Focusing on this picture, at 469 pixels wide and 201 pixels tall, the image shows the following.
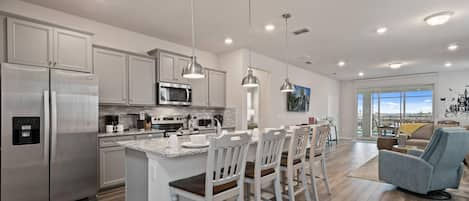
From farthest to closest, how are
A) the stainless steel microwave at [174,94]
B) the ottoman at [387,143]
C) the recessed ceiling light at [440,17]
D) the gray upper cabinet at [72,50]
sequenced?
the ottoman at [387,143] → the stainless steel microwave at [174,94] → the recessed ceiling light at [440,17] → the gray upper cabinet at [72,50]

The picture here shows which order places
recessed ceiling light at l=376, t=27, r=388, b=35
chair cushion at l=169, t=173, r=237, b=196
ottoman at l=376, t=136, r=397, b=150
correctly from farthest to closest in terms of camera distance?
ottoman at l=376, t=136, r=397, b=150 → recessed ceiling light at l=376, t=27, r=388, b=35 → chair cushion at l=169, t=173, r=237, b=196

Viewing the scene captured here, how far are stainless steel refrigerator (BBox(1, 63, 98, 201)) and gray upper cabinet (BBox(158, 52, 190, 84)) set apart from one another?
132 cm

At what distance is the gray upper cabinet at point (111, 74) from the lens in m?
3.70

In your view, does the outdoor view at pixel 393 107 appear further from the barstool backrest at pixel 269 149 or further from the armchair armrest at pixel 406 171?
the barstool backrest at pixel 269 149

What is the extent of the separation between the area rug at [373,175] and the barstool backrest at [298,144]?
218cm

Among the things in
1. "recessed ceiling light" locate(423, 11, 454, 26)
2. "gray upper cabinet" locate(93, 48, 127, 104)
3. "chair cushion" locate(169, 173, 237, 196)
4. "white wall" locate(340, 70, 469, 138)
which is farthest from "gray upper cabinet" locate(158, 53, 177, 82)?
"white wall" locate(340, 70, 469, 138)

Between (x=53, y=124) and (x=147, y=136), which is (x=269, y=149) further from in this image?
(x=53, y=124)

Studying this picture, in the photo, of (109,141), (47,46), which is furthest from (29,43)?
(109,141)

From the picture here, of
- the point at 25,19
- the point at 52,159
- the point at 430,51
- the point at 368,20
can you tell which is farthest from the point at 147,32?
the point at 430,51

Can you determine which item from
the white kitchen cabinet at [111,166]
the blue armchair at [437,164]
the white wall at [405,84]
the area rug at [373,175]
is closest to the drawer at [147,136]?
the white kitchen cabinet at [111,166]

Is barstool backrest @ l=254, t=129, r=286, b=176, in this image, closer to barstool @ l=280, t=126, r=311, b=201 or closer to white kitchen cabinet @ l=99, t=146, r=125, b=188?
barstool @ l=280, t=126, r=311, b=201

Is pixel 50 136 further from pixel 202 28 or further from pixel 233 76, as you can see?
pixel 233 76

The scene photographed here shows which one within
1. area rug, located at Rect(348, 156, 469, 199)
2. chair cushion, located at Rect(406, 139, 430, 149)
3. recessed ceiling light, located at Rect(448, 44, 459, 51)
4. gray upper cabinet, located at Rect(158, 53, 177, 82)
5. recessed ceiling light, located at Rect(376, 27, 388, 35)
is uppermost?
recessed ceiling light, located at Rect(376, 27, 388, 35)

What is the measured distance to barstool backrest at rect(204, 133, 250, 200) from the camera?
5.66ft
